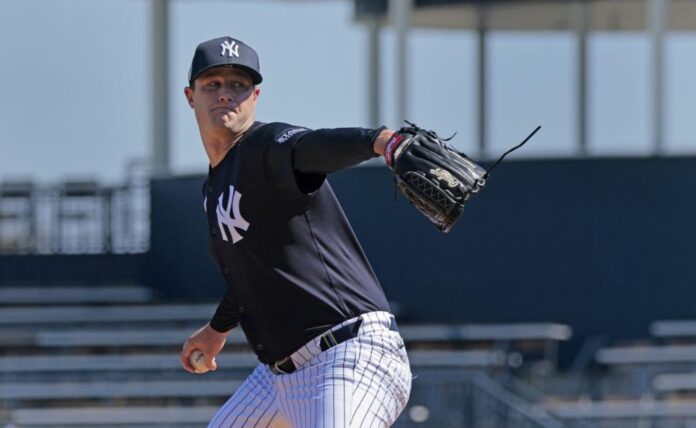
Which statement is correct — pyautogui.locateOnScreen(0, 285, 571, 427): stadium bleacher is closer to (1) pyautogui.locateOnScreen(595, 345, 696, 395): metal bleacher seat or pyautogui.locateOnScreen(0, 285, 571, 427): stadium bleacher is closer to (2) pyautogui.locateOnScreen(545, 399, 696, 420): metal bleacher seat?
(1) pyautogui.locateOnScreen(595, 345, 696, 395): metal bleacher seat

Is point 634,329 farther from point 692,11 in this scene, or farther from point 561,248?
point 692,11

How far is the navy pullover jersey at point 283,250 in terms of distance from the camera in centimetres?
446

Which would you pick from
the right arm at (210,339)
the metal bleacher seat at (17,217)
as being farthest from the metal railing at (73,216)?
the right arm at (210,339)

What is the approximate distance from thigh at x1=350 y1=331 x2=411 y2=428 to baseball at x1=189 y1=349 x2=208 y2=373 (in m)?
0.96

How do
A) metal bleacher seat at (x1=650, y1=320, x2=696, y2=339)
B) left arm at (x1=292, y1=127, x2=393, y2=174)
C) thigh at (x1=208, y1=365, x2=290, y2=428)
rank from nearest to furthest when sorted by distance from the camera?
left arm at (x1=292, y1=127, x2=393, y2=174) → thigh at (x1=208, y1=365, x2=290, y2=428) → metal bleacher seat at (x1=650, y1=320, x2=696, y2=339)

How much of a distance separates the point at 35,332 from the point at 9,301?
48.3 inches

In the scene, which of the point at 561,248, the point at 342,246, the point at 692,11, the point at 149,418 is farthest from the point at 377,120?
the point at 342,246

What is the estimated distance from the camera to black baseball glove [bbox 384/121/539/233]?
4.03 metres

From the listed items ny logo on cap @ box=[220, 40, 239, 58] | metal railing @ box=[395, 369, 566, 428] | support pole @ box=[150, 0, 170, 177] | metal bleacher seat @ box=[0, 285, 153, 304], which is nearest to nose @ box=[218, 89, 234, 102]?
ny logo on cap @ box=[220, 40, 239, 58]

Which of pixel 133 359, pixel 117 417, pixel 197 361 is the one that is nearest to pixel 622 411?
pixel 117 417

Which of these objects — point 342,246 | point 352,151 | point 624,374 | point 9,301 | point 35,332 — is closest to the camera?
point 352,151

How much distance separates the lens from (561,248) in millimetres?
13000

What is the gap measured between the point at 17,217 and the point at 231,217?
10.4 meters

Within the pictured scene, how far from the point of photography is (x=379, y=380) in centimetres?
448
